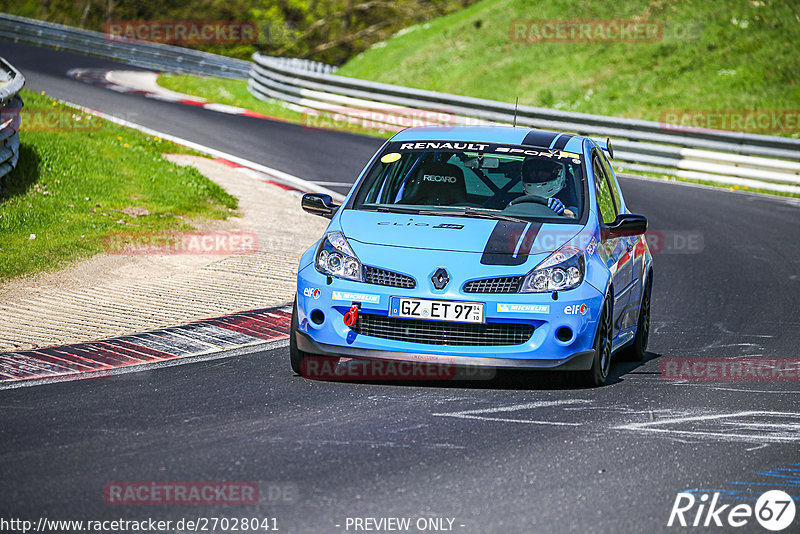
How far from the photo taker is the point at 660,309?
36.2ft

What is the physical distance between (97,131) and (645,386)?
525 inches

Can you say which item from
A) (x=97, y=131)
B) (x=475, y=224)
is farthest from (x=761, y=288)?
(x=97, y=131)

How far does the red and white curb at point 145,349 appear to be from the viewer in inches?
293

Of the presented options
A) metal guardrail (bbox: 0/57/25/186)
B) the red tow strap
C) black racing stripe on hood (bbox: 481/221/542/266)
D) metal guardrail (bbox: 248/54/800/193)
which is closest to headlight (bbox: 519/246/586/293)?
black racing stripe on hood (bbox: 481/221/542/266)

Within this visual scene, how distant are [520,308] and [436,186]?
5.27 ft

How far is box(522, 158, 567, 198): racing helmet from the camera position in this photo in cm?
815
